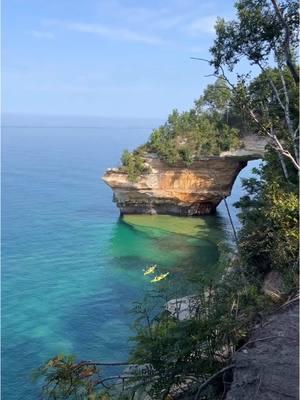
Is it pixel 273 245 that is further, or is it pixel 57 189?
pixel 57 189

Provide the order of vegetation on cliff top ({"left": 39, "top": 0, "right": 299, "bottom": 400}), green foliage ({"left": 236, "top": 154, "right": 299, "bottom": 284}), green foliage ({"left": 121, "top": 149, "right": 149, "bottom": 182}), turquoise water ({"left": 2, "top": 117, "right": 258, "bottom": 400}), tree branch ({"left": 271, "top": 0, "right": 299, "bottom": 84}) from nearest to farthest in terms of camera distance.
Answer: vegetation on cliff top ({"left": 39, "top": 0, "right": 299, "bottom": 400}) < tree branch ({"left": 271, "top": 0, "right": 299, "bottom": 84}) < green foliage ({"left": 236, "top": 154, "right": 299, "bottom": 284}) < turquoise water ({"left": 2, "top": 117, "right": 258, "bottom": 400}) < green foliage ({"left": 121, "top": 149, "right": 149, "bottom": 182})

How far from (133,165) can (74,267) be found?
8982mm

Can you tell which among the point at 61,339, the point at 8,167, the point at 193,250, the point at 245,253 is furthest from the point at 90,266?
the point at 8,167

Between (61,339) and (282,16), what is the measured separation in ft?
37.7

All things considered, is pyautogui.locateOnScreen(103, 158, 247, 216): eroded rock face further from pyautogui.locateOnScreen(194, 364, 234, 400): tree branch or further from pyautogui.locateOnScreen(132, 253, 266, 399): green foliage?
pyautogui.locateOnScreen(194, 364, 234, 400): tree branch

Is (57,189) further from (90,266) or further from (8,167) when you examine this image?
(90,266)

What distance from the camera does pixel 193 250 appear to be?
924 inches

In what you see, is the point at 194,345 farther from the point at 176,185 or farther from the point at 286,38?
the point at 176,185

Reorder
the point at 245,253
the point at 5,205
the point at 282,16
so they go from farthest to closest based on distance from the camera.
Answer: the point at 5,205 → the point at 245,253 → the point at 282,16

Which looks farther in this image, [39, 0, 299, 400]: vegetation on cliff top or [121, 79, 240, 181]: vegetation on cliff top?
[121, 79, 240, 181]: vegetation on cliff top

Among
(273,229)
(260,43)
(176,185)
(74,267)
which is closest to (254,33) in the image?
(260,43)

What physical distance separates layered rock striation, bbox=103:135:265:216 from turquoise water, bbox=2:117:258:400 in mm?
1344

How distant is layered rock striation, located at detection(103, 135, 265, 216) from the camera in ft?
92.8

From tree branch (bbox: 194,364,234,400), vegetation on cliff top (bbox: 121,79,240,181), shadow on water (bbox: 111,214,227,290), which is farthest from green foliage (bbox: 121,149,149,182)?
tree branch (bbox: 194,364,234,400)
